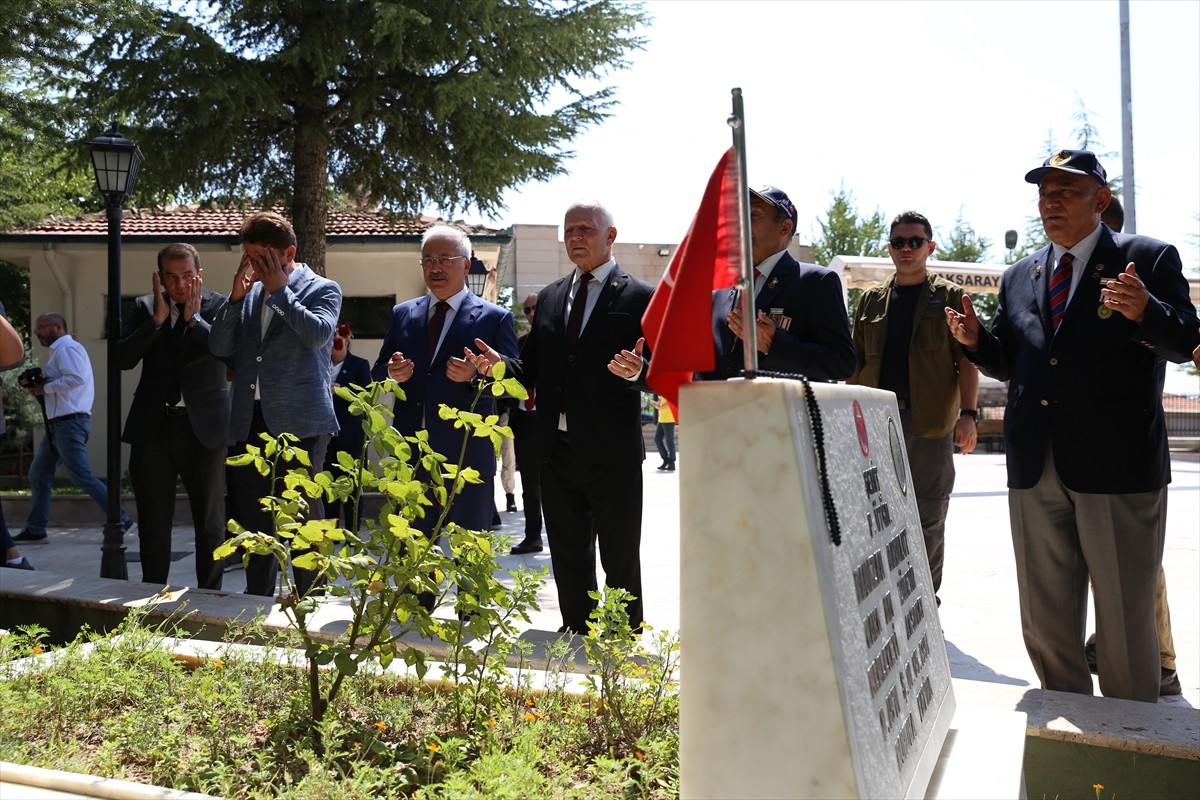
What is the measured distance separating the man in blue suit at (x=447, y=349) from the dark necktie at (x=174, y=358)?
1367mm

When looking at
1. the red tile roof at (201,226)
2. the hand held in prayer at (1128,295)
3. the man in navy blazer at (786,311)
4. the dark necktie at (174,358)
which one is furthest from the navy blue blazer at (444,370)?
the red tile roof at (201,226)

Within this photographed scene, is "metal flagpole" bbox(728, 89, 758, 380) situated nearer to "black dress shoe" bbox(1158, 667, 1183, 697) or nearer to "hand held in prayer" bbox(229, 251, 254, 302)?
"black dress shoe" bbox(1158, 667, 1183, 697)

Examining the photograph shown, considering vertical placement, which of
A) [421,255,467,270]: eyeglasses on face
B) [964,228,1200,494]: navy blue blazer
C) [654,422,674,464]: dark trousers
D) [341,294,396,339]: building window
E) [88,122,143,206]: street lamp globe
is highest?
[88,122,143,206]: street lamp globe

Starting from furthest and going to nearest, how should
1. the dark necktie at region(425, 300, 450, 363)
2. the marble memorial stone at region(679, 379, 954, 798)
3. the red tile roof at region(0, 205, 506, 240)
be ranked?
the red tile roof at region(0, 205, 506, 240), the dark necktie at region(425, 300, 450, 363), the marble memorial stone at region(679, 379, 954, 798)

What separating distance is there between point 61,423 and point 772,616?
9.91 metres

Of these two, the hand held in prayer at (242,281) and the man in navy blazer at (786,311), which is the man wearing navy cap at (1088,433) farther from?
the hand held in prayer at (242,281)

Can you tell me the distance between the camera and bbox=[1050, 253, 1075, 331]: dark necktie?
13.7 feet

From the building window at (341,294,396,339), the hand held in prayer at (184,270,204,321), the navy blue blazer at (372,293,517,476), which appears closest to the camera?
the navy blue blazer at (372,293,517,476)

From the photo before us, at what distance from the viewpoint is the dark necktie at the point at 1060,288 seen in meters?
4.18

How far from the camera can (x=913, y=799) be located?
94.6 inches

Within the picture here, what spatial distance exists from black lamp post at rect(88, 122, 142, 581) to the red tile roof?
7322 millimetres

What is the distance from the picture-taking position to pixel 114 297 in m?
7.75

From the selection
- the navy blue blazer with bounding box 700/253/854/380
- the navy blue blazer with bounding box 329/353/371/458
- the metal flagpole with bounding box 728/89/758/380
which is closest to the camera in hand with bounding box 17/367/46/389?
the navy blue blazer with bounding box 329/353/371/458

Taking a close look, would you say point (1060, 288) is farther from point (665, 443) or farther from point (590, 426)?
point (665, 443)
